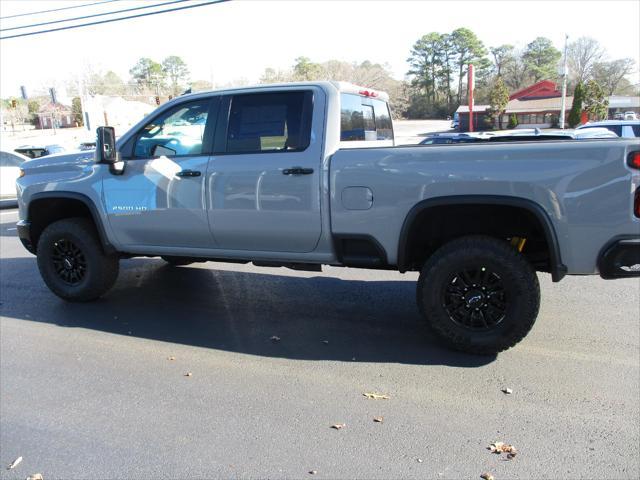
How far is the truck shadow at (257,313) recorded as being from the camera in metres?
4.30

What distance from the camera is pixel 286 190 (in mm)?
4320

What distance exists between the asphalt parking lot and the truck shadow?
0.02 m

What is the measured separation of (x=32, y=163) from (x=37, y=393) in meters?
2.76

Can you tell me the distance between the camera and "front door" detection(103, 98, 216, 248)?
472 centimetres

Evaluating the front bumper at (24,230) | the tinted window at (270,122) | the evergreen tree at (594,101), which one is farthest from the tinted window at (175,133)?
the evergreen tree at (594,101)

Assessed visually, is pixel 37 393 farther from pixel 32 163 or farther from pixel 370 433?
pixel 32 163

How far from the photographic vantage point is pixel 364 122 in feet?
16.6

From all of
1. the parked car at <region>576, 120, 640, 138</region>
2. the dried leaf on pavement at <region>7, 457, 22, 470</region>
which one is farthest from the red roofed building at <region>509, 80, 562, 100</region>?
the dried leaf on pavement at <region>7, 457, 22, 470</region>

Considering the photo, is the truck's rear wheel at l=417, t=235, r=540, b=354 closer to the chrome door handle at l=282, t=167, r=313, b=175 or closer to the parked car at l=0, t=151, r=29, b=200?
the chrome door handle at l=282, t=167, r=313, b=175

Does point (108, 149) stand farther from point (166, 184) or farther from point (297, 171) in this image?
point (297, 171)

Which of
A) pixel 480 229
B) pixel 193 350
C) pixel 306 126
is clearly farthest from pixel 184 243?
pixel 480 229

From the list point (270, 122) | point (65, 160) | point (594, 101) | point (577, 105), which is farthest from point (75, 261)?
point (594, 101)

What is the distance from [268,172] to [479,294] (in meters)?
1.93

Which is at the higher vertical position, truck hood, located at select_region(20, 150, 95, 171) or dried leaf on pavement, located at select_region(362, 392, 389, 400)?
truck hood, located at select_region(20, 150, 95, 171)
